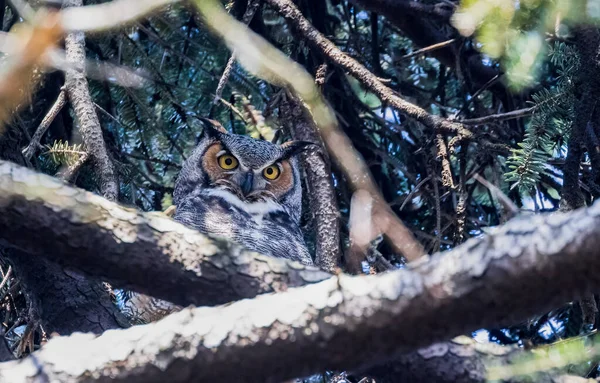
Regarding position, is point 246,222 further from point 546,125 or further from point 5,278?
point 546,125

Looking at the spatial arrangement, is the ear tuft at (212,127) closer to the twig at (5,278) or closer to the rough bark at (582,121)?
the twig at (5,278)

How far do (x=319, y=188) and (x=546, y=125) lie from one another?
74 cm

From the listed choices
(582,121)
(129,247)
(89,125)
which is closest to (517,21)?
(582,121)

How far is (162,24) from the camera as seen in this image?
2.86m

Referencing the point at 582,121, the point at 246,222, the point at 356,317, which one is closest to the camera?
the point at 356,317

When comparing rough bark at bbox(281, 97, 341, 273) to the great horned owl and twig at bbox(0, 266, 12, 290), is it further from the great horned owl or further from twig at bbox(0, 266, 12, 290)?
twig at bbox(0, 266, 12, 290)

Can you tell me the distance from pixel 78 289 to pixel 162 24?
1.18m

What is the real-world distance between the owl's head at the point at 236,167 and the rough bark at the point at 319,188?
182 millimetres

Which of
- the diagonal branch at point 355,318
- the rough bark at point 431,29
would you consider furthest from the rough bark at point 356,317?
the rough bark at point 431,29

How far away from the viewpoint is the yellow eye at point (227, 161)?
3123 mm

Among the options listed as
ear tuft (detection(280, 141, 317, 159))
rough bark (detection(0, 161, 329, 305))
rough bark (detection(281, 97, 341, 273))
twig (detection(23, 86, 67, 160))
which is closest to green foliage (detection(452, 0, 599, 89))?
rough bark (detection(0, 161, 329, 305))

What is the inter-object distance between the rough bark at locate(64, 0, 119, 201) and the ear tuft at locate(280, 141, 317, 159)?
2.38 feet

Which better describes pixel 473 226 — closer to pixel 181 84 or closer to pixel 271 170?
pixel 271 170

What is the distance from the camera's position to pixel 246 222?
289cm
